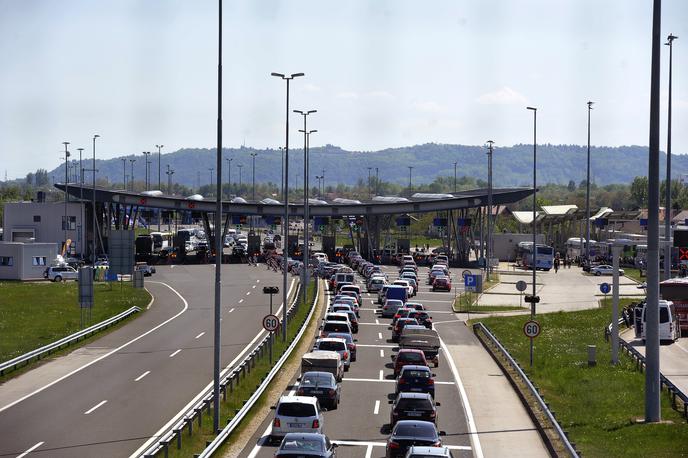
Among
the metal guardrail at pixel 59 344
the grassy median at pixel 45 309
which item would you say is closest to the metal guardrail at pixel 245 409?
the metal guardrail at pixel 59 344

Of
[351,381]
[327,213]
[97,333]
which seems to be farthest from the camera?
[327,213]

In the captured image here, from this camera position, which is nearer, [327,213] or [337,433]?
[337,433]

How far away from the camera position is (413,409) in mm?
27219

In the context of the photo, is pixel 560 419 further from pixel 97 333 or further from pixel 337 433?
pixel 97 333

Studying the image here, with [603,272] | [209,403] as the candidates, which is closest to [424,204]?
[603,272]

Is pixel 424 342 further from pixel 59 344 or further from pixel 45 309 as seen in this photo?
pixel 45 309

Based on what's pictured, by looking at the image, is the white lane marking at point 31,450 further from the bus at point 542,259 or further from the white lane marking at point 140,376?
the bus at point 542,259

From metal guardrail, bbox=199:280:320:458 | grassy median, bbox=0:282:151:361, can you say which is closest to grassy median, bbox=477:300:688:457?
metal guardrail, bbox=199:280:320:458

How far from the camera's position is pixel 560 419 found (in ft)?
95.2

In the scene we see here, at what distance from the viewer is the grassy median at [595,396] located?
24.8 metres

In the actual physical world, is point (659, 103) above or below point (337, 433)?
above

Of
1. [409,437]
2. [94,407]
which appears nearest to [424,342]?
[94,407]

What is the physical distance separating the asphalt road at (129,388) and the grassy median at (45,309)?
2769mm

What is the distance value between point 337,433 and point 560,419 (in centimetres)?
634
